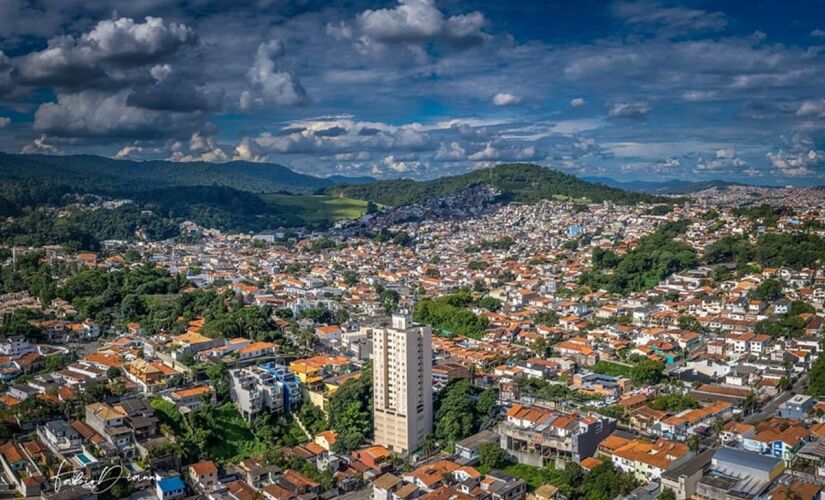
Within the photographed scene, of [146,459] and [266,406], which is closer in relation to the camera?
[146,459]

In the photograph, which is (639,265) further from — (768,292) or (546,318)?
(546,318)

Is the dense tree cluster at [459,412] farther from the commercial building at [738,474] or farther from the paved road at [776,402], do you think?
the paved road at [776,402]

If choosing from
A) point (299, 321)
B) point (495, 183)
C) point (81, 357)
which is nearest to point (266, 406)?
point (81, 357)

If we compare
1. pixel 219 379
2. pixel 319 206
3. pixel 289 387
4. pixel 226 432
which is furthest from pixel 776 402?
pixel 319 206

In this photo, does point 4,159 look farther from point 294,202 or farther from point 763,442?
point 763,442

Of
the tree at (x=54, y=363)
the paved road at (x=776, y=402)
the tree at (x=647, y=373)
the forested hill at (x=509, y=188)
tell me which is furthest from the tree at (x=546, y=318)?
the forested hill at (x=509, y=188)

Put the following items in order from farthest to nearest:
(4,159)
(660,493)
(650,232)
Answer: 1. (4,159)
2. (650,232)
3. (660,493)

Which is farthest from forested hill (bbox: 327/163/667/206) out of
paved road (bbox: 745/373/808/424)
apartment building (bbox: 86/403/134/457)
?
apartment building (bbox: 86/403/134/457)

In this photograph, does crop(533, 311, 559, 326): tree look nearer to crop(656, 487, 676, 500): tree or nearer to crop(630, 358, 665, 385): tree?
crop(630, 358, 665, 385): tree
